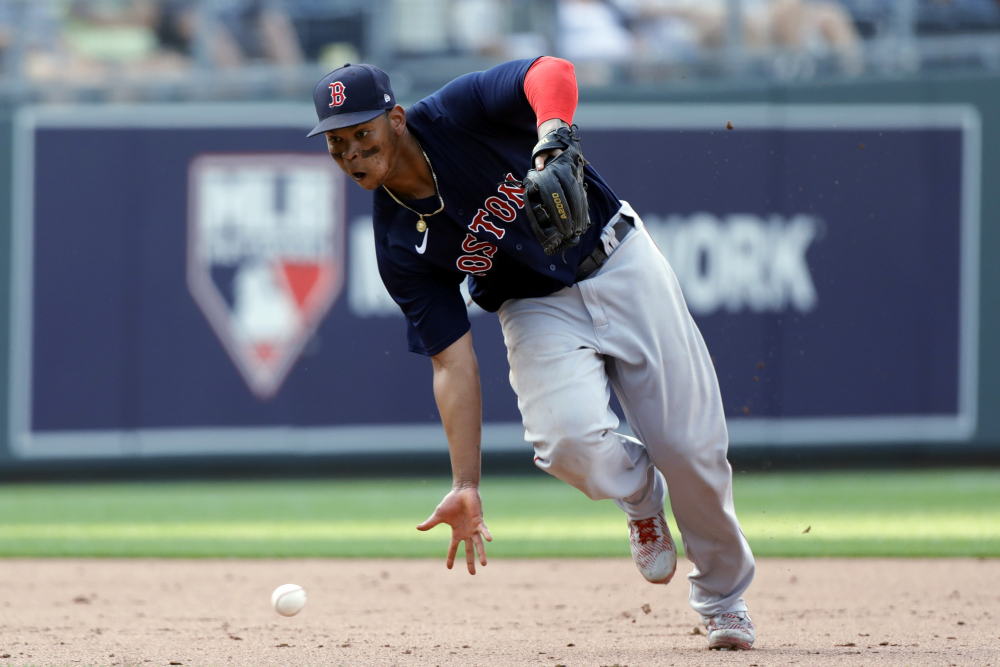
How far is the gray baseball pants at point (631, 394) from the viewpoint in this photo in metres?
3.06

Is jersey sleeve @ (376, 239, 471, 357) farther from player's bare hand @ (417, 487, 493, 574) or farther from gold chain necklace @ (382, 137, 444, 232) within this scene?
player's bare hand @ (417, 487, 493, 574)

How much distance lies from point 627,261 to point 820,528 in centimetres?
322

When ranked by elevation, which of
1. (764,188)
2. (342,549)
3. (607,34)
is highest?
(607,34)

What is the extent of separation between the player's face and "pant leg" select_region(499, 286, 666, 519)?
1.92 ft

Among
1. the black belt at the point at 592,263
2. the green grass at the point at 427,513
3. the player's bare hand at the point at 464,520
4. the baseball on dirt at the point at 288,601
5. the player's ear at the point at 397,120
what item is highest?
the player's ear at the point at 397,120

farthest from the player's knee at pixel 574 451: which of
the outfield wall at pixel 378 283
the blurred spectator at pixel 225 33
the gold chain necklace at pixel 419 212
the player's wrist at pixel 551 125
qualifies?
the blurred spectator at pixel 225 33

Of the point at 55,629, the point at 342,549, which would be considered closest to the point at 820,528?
the point at 342,549

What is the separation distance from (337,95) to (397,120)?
0.18 meters

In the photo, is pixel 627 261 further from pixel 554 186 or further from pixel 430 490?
pixel 430 490

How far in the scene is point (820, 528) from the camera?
5.89m

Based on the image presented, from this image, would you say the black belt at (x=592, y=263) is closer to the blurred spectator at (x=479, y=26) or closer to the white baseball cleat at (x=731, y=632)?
the white baseball cleat at (x=731, y=632)

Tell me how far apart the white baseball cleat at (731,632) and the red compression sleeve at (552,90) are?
1466mm

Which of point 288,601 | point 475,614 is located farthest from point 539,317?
point 475,614

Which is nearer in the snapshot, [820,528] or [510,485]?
[820,528]
